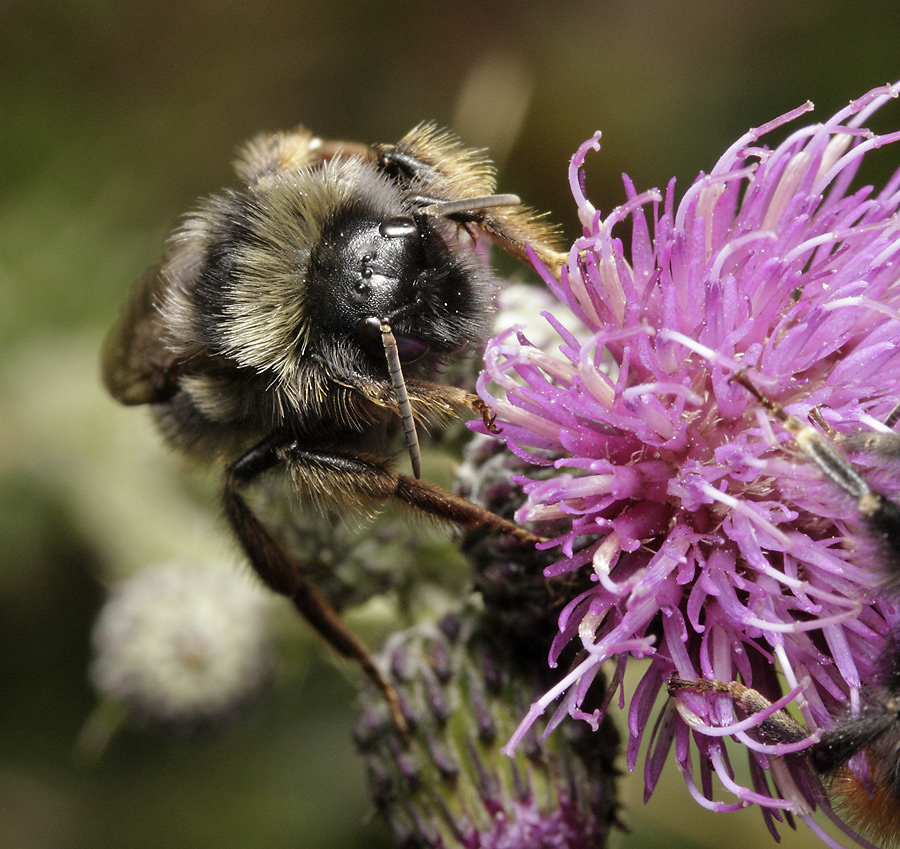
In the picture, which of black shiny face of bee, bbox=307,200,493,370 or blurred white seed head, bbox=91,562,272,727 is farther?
blurred white seed head, bbox=91,562,272,727

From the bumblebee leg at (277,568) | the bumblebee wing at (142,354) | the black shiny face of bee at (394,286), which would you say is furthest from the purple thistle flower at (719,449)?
the bumblebee wing at (142,354)

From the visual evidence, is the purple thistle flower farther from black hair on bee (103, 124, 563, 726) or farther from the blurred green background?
the blurred green background

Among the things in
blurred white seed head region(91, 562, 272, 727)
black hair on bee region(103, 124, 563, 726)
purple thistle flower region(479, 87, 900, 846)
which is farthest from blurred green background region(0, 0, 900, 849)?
purple thistle flower region(479, 87, 900, 846)

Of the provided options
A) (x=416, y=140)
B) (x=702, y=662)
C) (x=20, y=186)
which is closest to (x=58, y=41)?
(x=20, y=186)

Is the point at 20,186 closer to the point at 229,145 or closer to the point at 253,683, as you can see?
the point at 229,145

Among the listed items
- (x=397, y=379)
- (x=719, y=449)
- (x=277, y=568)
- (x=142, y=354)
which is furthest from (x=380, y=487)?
(x=142, y=354)

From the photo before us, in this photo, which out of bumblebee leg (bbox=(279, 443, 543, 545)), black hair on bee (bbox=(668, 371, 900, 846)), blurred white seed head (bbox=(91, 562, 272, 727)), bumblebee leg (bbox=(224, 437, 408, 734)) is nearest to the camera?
black hair on bee (bbox=(668, 371, 900, 846))

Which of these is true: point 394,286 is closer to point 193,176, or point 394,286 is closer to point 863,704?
point 863,704
